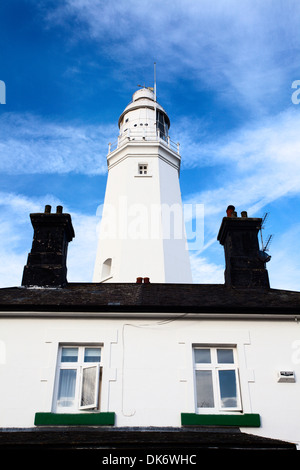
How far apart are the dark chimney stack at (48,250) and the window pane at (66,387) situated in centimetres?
306

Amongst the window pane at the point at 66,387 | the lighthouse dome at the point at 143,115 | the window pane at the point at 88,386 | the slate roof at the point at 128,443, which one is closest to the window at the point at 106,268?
the lighthouse dome at the point at 143,115

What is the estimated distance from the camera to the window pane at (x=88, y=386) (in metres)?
9.48

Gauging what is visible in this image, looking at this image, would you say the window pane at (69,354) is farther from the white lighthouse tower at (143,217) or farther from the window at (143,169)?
the window at (143,169)

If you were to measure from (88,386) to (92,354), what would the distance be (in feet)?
2.46

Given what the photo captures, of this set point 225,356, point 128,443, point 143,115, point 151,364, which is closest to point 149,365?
point 151,364

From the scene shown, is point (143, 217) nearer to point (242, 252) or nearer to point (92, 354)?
point (242, 252)

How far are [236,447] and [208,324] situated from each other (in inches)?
150

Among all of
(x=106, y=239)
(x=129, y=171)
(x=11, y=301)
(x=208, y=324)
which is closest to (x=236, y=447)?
(x=208, y=324)

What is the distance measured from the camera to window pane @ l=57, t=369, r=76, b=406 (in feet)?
31.4

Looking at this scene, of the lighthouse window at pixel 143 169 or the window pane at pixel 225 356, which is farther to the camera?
the lighthouse window at pixel 143 169

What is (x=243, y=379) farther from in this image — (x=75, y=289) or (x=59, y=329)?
(x=75, y=289)

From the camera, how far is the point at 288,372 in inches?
382

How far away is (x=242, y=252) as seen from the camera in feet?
42.4
